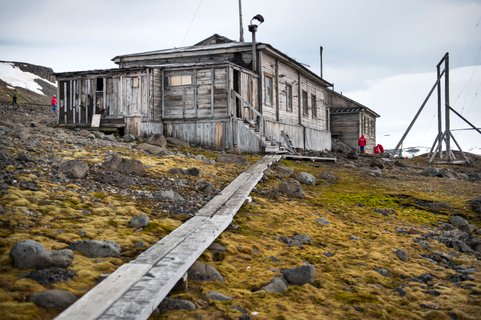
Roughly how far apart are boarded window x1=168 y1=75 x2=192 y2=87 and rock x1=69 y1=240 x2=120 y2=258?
14509mm

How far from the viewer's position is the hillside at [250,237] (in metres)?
3.79

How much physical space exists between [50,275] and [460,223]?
7.94 m

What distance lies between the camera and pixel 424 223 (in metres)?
8.36

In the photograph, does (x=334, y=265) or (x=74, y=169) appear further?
(x=74, y=169)

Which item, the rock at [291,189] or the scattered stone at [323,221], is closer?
the scattered stone at [323,221]

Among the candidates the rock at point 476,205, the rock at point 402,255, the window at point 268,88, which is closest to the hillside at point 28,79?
the window at point 268,88

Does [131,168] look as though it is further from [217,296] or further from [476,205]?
[476,205]

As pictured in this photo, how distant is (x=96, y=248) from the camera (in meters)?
4.42

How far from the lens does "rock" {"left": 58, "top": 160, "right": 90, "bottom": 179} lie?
7.59m

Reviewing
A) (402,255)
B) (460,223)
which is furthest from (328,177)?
(402,255)

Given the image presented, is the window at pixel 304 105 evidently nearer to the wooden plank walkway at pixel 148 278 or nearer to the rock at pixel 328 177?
the rock at pixel 328 177

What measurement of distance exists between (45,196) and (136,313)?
407 cm

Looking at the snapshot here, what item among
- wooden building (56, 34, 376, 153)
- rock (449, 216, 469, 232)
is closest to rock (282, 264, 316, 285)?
rock (449, 216, 469, 232)

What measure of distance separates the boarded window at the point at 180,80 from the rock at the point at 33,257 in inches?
592
